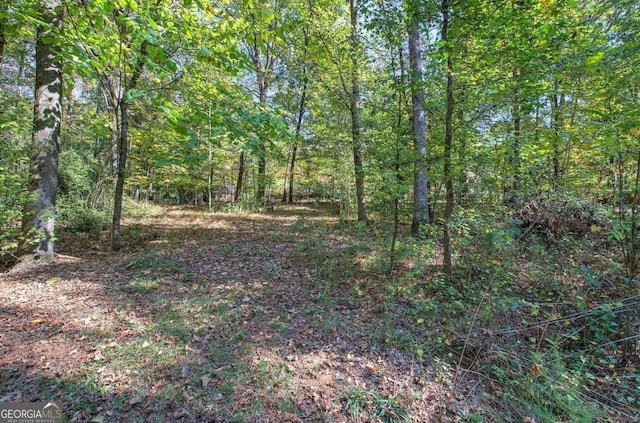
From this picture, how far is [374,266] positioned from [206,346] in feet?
9.51

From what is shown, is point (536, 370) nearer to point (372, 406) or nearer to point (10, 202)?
point (372, 406)

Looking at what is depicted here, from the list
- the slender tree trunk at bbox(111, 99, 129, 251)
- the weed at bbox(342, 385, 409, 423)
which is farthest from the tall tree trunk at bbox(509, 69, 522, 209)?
the slender tree trunk at bbox(111, 99, 129, 251)

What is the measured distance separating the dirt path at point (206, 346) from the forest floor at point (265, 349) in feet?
0.04

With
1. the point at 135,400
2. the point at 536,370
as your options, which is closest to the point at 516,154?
the point at 536,370

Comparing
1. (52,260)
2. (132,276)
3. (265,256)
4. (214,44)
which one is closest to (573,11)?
(214,44)

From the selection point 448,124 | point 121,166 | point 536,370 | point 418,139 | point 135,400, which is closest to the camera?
point 135,400

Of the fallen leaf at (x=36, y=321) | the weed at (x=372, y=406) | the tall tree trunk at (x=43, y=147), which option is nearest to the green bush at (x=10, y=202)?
the tall tree trunk at (x=43, y=147)

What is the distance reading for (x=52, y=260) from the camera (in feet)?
14.8

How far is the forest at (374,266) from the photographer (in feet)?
7.37

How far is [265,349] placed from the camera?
8.87 feet

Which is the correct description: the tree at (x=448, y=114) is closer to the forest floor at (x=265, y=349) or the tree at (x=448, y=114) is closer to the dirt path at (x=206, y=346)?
the forest floor at (x=265, y=349)

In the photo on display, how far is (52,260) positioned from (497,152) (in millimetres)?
7631

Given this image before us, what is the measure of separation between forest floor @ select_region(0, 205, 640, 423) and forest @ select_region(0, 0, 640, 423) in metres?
0.02

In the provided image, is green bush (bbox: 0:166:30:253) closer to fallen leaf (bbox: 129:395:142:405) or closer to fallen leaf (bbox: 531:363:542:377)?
fallen leaf (bbox: 129:395:142:405)
